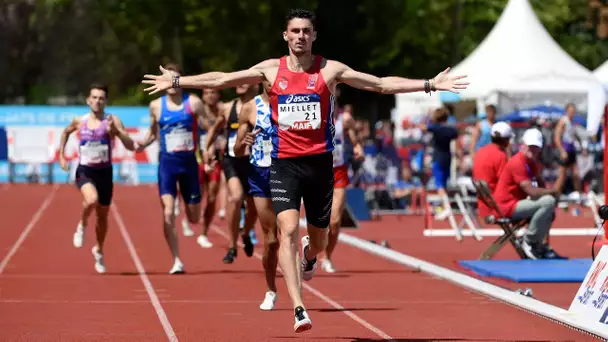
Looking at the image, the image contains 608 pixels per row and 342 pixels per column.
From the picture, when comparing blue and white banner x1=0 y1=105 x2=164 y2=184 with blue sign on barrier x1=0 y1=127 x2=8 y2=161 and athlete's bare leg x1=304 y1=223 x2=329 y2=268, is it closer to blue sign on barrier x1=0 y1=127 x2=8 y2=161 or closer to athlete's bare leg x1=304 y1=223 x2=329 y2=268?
blue sign on barrier x1=0 y1=127 x2=8 y2=161

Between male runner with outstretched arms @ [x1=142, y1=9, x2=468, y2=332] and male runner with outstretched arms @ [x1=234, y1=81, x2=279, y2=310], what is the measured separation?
4.03 ft

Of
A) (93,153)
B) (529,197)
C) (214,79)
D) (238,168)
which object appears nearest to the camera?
(214,79)

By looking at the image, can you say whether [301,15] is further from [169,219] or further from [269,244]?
[169,219]

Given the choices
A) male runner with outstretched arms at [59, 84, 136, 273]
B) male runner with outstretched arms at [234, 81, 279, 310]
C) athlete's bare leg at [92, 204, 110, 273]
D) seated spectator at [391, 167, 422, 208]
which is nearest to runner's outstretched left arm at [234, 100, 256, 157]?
male runner with outstretched arms at [234, 81, 279, 310]

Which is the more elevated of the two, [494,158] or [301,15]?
[301,15]

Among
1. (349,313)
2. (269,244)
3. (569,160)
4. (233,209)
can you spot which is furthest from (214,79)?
(569,160)

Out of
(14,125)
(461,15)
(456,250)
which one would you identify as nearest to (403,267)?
(456,250)

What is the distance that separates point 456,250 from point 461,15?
42711 mm

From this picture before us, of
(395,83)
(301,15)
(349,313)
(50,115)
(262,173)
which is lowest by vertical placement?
(50,115)

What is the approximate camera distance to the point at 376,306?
42.3 feet

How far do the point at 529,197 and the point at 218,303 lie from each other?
521 cm

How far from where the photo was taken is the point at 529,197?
670 inches

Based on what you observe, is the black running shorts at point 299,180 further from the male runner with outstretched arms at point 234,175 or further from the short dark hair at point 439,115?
the short dark hair at point 439,115

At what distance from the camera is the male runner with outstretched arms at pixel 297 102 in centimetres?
1028
